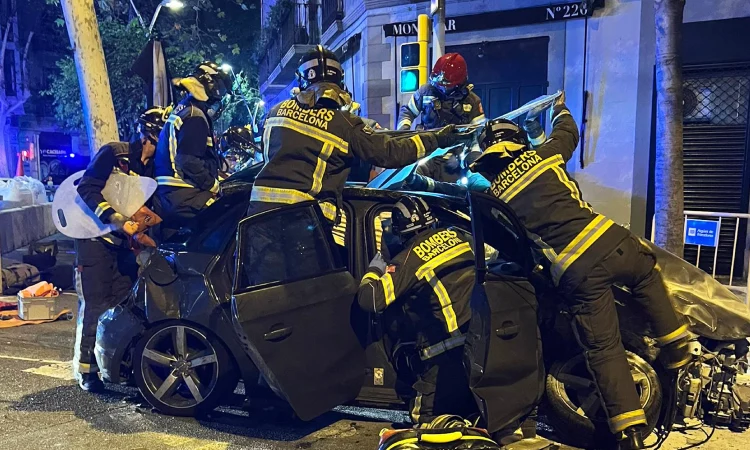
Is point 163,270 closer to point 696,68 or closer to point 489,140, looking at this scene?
point 489,140

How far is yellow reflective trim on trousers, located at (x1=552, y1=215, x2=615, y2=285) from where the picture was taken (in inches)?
126

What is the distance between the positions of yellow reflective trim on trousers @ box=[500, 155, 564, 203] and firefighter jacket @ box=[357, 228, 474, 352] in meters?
0.36

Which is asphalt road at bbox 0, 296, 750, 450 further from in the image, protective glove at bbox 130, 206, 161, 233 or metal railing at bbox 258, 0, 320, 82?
metal railing at bbox 258, 0, 320, 82

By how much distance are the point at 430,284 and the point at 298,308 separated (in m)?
0.73

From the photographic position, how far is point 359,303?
327 centimetres

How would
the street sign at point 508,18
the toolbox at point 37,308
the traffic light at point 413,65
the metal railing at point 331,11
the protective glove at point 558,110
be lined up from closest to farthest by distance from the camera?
the protective glove at point 558,110, the toolbox at point 37,308, the traffic light at point 413,65, the street sign at point 508,18, the metal railing at point 331,11

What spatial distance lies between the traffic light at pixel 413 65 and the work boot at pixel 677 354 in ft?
16.0

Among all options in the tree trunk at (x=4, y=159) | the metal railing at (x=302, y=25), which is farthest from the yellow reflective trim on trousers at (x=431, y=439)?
the tree trunk at (x=4, y=159)

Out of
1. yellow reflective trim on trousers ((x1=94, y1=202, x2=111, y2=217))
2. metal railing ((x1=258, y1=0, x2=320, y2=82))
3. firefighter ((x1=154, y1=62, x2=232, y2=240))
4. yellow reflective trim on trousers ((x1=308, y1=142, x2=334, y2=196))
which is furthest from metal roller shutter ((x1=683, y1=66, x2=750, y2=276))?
metal railing ((x1=258, y1=0, x2=320, y2=82))

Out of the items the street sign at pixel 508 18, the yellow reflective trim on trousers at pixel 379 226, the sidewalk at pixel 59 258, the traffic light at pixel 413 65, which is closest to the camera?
the yellow reflective trim on trousers at pixel 379 226

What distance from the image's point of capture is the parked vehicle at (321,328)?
125 inches

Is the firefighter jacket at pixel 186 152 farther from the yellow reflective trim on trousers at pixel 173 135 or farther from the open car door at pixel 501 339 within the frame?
the open car door at pixel 501 339

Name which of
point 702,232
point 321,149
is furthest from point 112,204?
point 702,232

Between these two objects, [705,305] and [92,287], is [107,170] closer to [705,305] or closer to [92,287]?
[92,287]
